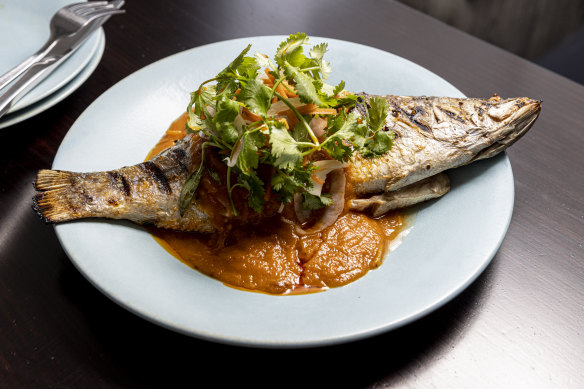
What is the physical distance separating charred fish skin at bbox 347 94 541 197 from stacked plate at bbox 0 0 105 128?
1.33 m

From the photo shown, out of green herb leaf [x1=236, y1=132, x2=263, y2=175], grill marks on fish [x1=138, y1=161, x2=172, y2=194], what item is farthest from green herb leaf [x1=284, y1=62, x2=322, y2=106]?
grill marks on fish [x1=138, y1=161, x2=172, y2=194]

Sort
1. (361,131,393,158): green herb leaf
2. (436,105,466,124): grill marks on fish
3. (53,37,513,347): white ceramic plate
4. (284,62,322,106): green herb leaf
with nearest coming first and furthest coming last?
(53,37,513,347): white ceramic plate
(284,62,322,106): green herb leaf
(361,131,393,158): green herb leaf
(436,105,466,124): grill marks on fish

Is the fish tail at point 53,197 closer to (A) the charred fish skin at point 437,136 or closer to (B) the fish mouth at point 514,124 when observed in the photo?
(A) the charred fish skin at point 437,136

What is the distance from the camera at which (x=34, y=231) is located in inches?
80.0

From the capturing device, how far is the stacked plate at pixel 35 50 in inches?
88.4

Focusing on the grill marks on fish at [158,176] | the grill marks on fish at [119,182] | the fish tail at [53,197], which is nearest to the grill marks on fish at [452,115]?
the grill marks on fish at [158,176]

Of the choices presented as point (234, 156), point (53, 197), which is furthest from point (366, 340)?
point (53, 197)

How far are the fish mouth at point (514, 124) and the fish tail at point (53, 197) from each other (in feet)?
4.90

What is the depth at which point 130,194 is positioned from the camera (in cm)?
184

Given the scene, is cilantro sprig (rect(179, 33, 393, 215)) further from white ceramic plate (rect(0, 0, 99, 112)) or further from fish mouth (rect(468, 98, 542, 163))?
white ceramic plate (rect(0, 0, 99, 112))

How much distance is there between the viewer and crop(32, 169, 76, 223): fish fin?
174cm

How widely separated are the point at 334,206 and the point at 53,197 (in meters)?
0.98

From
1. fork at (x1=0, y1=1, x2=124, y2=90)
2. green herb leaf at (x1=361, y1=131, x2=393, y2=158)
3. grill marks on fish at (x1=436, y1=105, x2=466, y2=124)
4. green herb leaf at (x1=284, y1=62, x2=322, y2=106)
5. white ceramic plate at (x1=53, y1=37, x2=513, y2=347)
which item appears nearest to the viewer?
white ceramic plate at (x1=53, y1=37, x2=513, y2=347)

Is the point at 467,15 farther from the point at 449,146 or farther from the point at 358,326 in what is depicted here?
the point at 358,326
